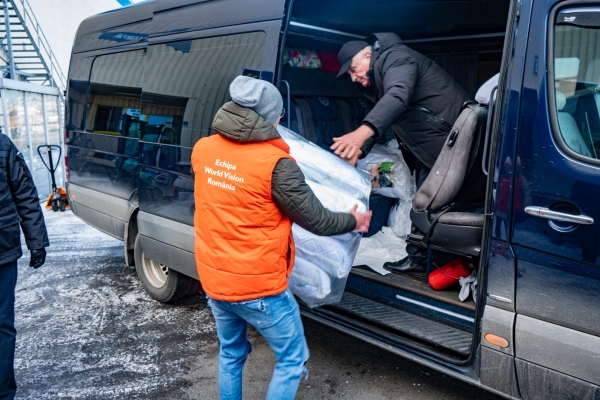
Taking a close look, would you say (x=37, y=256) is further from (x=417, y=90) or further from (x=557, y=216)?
(x=557, y=216)

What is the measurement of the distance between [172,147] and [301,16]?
4.54ft

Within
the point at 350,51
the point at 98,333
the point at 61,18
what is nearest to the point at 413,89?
the point at 350,51

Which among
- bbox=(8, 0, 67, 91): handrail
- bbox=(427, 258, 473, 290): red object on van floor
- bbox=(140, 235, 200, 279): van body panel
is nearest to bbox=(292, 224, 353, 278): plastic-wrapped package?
bbox=(427, 258, 473, 290): red object on van floor

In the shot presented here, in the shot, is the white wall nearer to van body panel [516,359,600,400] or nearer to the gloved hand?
the gloved hand

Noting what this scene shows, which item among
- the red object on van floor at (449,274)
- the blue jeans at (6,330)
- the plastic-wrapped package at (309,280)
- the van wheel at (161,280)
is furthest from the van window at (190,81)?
the red object on van floor at (449,274)

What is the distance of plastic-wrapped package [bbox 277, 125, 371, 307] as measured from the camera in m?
2.65

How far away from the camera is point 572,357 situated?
6.77 feet

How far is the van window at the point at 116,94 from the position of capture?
4551 millimetres

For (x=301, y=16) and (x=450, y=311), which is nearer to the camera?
(x=450, y=311)

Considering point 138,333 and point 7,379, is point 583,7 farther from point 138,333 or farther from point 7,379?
point 138,333

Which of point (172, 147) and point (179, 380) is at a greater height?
point (172, 147)

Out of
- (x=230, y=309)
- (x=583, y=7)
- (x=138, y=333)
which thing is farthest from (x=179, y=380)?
(x=583, y=7)

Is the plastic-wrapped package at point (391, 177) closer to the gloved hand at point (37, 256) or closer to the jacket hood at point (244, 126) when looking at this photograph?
the jacket hood at point (244, 126)

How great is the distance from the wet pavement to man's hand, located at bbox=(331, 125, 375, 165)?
137 centimetres
